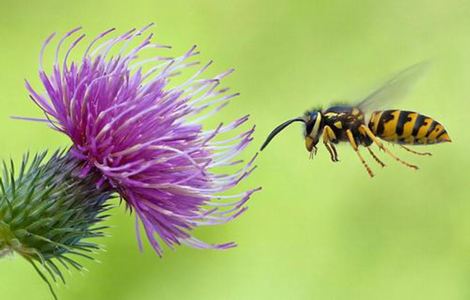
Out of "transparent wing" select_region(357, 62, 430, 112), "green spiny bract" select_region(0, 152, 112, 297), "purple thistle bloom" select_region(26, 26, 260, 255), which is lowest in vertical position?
"green spiny bract" select_region(0, 152, 112, 297)

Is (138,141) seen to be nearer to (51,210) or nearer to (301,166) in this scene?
(51,210)

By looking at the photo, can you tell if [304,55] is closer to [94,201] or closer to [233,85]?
[233,85]

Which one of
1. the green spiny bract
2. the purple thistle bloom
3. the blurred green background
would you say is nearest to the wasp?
the purple thistle bloom

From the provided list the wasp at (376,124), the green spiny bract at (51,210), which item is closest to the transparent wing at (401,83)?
the wasp at (376,124)

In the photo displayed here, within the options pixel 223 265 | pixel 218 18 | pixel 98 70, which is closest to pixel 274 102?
pixel 218 18

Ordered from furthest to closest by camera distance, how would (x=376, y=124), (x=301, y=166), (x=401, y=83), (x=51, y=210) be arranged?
1. (x=301, y=166)
2. (x=376, y=124)
3. (x=401, y=83)
4. (x=51, y=210)

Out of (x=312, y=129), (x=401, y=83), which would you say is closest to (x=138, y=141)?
(x=312, y=129)

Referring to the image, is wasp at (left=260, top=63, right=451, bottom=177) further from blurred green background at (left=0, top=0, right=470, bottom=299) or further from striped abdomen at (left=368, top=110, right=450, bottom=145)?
blurred green background at (left=0, top=0, right=470, bottom=299)
